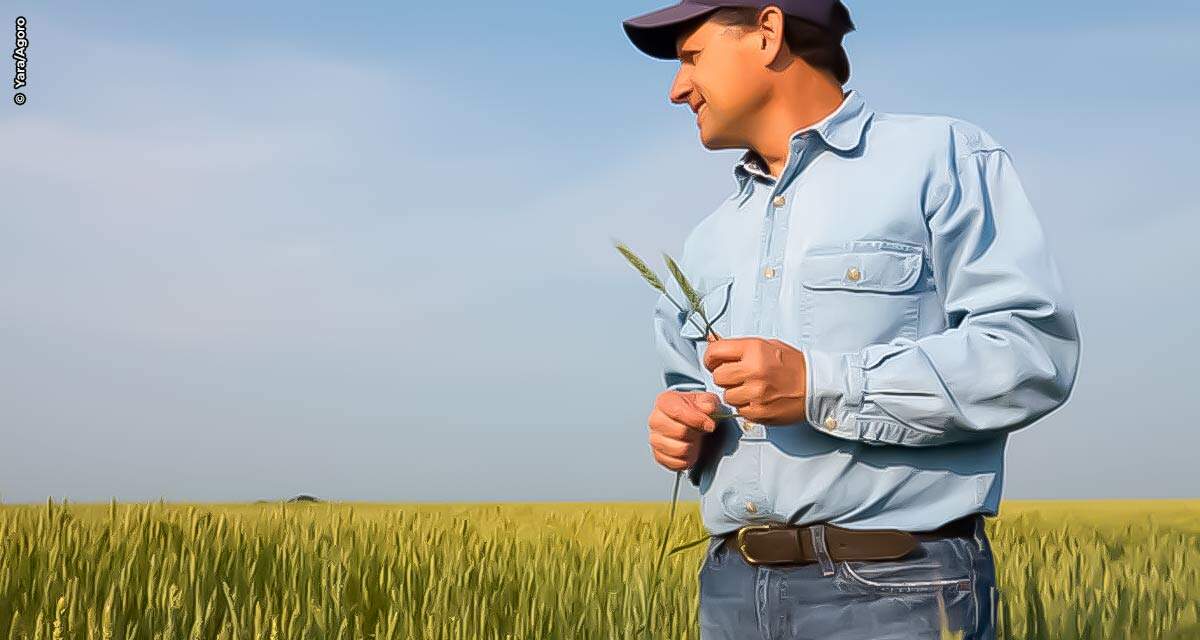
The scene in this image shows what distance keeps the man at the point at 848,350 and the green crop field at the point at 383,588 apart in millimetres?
1316

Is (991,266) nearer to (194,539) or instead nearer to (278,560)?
(278,560)

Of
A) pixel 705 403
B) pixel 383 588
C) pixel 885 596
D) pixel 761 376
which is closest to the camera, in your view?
pixel 761 376

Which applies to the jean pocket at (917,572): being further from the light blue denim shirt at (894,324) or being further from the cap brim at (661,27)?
the cap brim at (661,27)

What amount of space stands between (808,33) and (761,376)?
0.60m

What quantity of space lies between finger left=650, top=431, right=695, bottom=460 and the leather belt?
0.15 meters

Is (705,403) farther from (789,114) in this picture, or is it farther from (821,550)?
(789,114)

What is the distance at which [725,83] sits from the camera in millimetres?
1791

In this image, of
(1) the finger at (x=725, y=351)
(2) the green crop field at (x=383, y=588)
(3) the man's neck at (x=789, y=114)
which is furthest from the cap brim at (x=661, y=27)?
(2) the green crop field at (x=383, y=588)

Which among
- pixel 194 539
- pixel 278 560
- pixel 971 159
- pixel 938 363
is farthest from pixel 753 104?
pixel 194 539

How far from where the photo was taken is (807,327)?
5.67ft

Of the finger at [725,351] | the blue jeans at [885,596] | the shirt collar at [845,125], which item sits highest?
the shirt collar at [845,125]

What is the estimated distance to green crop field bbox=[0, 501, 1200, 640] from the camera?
3223mm

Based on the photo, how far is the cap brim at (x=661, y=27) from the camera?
183 cm

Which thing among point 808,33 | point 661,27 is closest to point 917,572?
point 808,33
